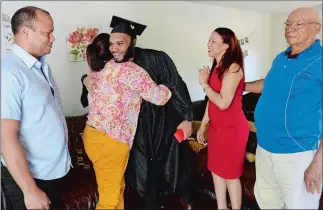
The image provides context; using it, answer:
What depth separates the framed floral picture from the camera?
2.13 m

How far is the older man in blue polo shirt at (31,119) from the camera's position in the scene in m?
0.97

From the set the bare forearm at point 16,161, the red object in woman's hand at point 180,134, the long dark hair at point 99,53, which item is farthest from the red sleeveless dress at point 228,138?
the bare forearm at point 16,161

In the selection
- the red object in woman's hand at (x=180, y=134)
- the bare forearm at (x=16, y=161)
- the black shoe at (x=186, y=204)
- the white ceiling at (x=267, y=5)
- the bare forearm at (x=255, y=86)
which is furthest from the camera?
the black shoe at (x=186, y=204)

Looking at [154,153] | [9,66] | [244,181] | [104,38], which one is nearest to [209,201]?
[244,181]

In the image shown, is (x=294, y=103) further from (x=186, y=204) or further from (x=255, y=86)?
(x=186, y=204)

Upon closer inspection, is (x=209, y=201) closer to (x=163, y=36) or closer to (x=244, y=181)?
(x=244, y=181)

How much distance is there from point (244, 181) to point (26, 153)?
105 centimetres

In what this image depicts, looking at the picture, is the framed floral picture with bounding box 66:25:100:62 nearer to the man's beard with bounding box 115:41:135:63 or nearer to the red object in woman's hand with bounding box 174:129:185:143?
the man's beard with bounding box 115:41:135:63

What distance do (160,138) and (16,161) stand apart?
0.59 m

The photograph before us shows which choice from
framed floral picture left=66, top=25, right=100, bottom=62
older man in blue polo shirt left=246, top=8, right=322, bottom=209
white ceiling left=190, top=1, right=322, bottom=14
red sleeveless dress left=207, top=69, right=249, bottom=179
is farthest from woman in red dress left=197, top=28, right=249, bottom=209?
framed floral picture left=66, top=25, right=100, bottom=62

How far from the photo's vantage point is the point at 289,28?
895 millimetres

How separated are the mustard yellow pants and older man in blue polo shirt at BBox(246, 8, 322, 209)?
1.87ft

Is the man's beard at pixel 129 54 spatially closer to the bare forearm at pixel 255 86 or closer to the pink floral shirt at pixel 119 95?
the pink floral shirt at pixel 119 95

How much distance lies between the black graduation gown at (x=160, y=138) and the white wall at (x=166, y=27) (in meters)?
0.66
